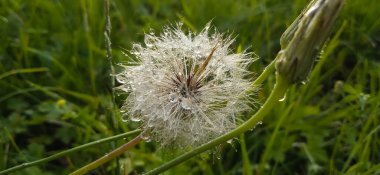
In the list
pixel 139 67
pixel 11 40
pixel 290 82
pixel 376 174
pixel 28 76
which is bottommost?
pixel 376 174

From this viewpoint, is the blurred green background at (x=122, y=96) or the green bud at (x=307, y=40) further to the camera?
the blurred green background at (x=122, y=96)

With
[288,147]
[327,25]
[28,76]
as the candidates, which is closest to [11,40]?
[28,76]

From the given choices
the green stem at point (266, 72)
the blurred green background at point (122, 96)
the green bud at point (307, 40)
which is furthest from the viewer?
the blurred green background at point (122, 96)

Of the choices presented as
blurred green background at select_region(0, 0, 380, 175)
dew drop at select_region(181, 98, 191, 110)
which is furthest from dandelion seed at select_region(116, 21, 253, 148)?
blurred green background at select_region(0, 0, 380, 175)

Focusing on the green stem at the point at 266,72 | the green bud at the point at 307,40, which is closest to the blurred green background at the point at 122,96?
the green stem at the point at 266,72

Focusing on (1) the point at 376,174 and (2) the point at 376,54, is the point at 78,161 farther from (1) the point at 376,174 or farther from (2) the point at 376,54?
(2) the point at 376,54

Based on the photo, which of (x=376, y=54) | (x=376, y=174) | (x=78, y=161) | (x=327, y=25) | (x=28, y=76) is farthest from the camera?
(x=376, y=54)

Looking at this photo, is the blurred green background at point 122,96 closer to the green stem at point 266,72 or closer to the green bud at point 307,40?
the green stem at point 266,72

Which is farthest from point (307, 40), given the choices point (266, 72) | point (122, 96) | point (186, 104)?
point (122, 96)
